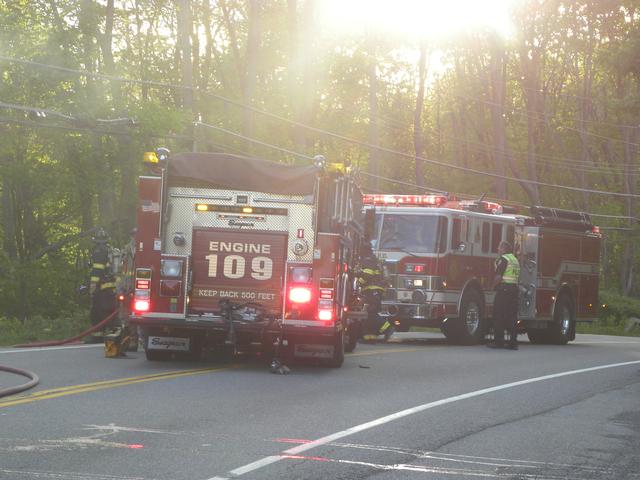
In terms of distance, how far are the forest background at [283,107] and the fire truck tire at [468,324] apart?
196 inches

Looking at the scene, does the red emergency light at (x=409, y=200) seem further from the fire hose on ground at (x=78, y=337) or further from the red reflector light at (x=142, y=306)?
the red reflector light at (x=142, y=306)

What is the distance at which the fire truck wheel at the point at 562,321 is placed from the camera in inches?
969

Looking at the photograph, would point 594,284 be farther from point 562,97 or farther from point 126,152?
point 562,97

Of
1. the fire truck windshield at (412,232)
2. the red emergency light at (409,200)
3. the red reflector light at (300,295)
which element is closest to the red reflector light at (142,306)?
the red reflector light at (300,295)

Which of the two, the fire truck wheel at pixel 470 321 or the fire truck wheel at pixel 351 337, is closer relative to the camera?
the fire truck wheel at pixel 351 337

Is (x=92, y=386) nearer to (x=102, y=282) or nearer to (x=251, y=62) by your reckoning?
(x=102, y=282)

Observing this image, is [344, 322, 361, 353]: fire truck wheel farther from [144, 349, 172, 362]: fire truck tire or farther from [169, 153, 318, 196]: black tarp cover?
[169, 153, 318, 196]: black tarp cover

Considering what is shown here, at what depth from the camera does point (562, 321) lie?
81.4ft

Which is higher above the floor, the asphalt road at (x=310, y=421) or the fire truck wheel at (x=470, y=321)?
the fire truck wheel at (x=470, y=321)

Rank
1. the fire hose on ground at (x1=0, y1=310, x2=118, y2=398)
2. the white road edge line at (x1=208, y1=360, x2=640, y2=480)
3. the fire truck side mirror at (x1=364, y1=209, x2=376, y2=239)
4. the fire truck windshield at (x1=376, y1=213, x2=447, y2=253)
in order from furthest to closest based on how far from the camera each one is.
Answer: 1. the fire truck windshield at (x1=376, y1=213, x2=447, y2=253)
2. the fire truck side mirror at (x1=364, y1=209, x2=376, y2=239)
3. the fire hose on ground at (x1=0, y1=310, x2=118, y2=398)
4. the white road edge line at (x1=208, y1=360, x2=640, y2=480)

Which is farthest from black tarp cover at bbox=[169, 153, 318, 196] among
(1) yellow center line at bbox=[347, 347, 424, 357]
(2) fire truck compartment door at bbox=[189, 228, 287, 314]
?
(1) yellow center line at bbox=[347, 347, 424, 357]

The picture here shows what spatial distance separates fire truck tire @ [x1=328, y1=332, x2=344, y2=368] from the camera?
1529 cm

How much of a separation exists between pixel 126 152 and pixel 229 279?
18296 mm

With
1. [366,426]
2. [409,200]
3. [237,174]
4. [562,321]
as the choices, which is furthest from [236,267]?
[562,321]
